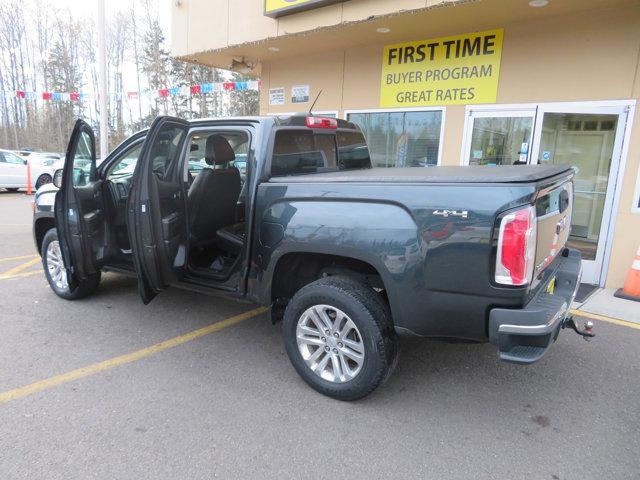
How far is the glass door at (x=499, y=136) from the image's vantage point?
6.48m

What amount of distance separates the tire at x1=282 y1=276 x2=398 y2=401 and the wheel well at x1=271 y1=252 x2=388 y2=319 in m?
0.12

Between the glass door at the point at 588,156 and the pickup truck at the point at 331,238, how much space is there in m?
2.92

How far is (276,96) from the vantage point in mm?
9625

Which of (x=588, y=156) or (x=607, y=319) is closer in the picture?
(x=607, y=319)

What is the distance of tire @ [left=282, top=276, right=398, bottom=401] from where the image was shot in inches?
113

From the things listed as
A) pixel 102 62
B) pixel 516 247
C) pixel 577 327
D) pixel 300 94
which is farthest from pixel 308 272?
pixel 102 62

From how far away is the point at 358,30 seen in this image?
7.02 meters

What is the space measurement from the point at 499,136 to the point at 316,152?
12.7ft

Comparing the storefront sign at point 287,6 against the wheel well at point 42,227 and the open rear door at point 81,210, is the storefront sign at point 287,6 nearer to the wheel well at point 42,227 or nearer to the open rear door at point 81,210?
the open rear door at point 81,210

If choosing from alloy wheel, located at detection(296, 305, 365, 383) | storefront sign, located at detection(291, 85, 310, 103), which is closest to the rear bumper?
alloy wheel, located at detection(296, 305, 365, 383)

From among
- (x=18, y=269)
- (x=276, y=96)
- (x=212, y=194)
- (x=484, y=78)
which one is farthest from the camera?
(x=276, y=96)

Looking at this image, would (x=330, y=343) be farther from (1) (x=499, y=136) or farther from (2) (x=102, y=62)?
(2) (x=102, y=62)

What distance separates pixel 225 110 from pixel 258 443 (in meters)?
35.8

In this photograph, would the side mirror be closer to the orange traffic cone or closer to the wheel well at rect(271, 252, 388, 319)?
the wheel well at rect(271, 252, 388, 319)
